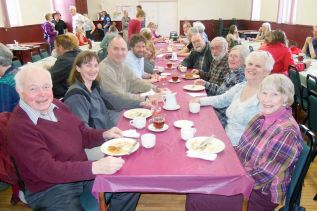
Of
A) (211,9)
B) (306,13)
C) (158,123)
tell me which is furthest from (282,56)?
(211,9)

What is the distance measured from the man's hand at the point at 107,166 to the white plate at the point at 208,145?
424 mm

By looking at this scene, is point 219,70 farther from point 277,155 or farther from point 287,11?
point 287,11

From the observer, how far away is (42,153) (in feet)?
4.65

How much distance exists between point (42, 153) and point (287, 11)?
9.01 metres

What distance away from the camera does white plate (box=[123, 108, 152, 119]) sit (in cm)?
213

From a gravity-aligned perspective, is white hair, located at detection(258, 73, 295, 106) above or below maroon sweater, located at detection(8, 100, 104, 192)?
above

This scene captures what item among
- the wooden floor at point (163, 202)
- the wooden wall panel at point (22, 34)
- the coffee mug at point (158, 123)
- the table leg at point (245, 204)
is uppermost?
the wooden wall panel at point (22, 34)

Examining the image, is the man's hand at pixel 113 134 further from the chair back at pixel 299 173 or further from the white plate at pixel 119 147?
the chair back at pixel 299 173

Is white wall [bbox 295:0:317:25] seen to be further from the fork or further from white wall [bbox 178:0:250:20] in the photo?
the fork

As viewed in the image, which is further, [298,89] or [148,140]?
[298,89]

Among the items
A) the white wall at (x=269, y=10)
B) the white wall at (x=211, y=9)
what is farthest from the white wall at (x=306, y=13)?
the white wall at (x=211, y=9)

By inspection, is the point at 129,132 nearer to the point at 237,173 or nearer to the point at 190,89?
the point at 237,173

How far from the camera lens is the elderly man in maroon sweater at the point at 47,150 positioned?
141 cm

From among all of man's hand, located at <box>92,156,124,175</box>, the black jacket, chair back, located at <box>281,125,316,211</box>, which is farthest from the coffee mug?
the black jacket
